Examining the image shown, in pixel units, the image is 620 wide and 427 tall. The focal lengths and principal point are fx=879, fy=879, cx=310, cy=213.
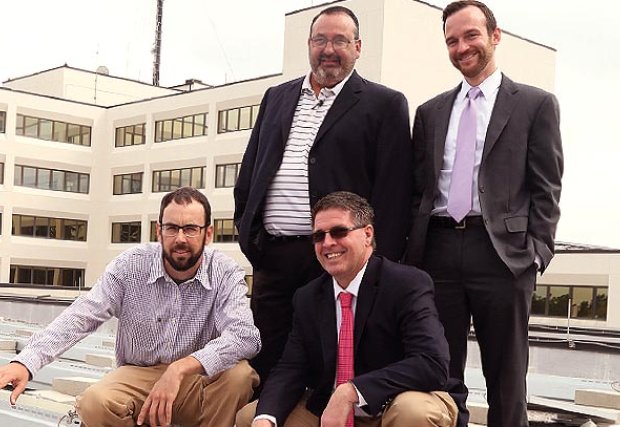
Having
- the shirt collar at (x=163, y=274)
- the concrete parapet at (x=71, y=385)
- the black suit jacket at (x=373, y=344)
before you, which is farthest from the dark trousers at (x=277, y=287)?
the concrete parapet at (x=71, y=385)

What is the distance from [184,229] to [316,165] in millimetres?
653

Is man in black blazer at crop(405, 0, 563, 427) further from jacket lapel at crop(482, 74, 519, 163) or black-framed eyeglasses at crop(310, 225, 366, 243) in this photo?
black-framed eyeglasses at crop(310, 225, 366, 243)

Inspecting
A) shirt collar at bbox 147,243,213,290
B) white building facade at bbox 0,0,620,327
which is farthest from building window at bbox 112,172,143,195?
shirt collar at bbox 147,243,213,290

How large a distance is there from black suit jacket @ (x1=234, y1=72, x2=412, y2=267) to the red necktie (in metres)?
0.38

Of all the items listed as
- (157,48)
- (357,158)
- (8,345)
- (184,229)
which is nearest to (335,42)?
(357,158)

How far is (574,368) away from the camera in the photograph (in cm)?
947

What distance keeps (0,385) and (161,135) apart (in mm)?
35963

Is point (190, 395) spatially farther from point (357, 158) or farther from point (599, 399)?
point (599, 399)

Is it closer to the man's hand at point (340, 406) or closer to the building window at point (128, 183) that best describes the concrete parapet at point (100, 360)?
the man's hand at point (340, 406)

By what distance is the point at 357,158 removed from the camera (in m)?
3.93

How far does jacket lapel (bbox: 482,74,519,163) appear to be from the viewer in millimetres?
3598

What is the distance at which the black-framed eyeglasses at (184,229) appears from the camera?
3824 millimetres

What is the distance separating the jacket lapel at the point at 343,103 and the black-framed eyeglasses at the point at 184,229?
66 cm

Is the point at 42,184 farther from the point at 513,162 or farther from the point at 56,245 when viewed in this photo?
the point at 513,162
